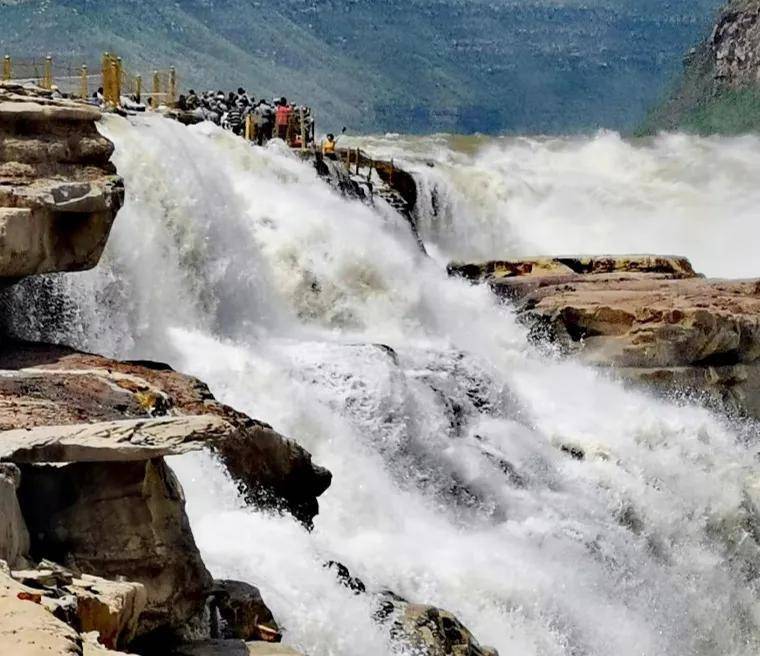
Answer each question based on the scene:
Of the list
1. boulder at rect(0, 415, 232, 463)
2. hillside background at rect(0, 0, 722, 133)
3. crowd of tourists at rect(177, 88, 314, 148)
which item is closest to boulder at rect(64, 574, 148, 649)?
boulder at rect(0, 415, 232, 463)

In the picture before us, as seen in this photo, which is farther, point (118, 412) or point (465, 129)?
point (465, 129)

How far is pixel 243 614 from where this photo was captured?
9.52 m

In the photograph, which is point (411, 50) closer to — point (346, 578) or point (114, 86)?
point (114, 86)

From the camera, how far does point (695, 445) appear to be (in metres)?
19.0

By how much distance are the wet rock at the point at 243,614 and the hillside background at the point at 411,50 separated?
56.1 m

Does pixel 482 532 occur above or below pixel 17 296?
below

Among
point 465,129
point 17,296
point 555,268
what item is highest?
point 17,296

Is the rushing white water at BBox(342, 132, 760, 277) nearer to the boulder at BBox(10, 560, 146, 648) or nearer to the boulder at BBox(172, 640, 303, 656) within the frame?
the boulder at BBox(172, 640, 303, 656)

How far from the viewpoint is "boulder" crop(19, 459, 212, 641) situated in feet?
28.0

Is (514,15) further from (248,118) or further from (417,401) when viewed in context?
(417,401)

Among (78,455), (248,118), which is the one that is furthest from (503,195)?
(78,455)

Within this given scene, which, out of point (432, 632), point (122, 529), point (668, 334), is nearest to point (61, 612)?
point (122, 529)

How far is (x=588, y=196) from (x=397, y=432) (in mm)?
23275

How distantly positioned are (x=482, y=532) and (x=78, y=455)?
662 centimetres
